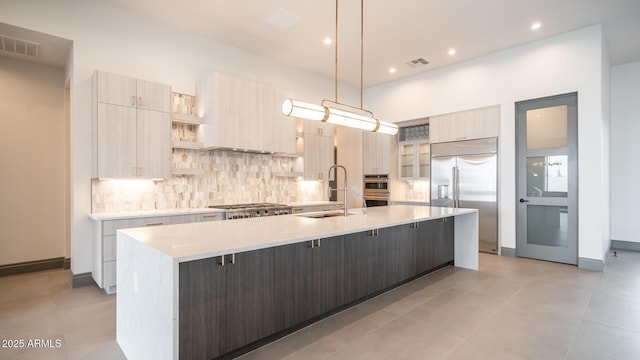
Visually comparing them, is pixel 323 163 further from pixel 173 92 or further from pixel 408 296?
pixel 408 296

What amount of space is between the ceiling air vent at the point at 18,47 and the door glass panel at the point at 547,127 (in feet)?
24.0

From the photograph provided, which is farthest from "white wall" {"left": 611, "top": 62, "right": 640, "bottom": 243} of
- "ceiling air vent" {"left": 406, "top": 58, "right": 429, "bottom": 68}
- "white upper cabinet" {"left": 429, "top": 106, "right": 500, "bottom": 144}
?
"ceiling air vent" {"left": 406, "top": 58, "right": 429, "bottom": 68}

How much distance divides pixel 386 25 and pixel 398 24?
0.17 metres

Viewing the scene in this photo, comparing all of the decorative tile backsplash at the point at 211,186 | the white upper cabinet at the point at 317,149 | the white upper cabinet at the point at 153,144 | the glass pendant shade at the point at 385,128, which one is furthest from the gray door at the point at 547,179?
the white upper cabinet at the point at 153,144

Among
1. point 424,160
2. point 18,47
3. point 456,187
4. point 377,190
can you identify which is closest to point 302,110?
point 18,47

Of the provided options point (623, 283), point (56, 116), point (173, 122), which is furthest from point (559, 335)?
point (56, 116)

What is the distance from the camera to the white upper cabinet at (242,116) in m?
4.66

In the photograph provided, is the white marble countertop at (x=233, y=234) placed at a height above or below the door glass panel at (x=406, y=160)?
below

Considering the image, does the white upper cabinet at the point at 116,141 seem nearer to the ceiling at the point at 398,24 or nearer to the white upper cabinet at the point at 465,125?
the ceiling at the point at 398,24

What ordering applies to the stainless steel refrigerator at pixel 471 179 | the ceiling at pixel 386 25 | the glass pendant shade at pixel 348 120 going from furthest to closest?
1. the stainless steel refrigerator at pixel 471 179
2. the ceiling at pixel 386 25
3. the glass pendant shade at pixel 348 120

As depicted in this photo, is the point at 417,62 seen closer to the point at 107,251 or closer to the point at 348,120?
the point at 348,120

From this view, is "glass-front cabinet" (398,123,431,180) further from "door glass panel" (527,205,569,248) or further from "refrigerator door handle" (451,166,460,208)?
"door glass panel" (527,205,569,248)

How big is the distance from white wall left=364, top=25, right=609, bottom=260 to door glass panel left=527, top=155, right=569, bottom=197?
0.24 meters

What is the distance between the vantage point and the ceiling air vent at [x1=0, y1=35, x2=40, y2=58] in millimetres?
3885
